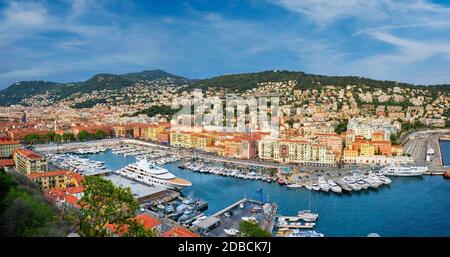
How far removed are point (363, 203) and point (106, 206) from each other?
555 cm

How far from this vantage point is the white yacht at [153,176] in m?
7.55

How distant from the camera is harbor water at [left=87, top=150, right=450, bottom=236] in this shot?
5.25 meters

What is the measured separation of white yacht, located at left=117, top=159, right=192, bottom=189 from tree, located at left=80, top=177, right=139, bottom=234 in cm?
521

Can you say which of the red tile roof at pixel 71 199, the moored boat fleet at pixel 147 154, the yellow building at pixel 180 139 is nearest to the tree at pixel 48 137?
the moored boat fleet at pixel 147 154

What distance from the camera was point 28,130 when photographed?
14320 mm

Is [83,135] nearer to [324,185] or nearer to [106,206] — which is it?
[324,185]

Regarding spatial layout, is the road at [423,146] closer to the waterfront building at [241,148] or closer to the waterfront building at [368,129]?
the waterfront building at [368,129]

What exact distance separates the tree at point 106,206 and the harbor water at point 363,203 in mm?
3573

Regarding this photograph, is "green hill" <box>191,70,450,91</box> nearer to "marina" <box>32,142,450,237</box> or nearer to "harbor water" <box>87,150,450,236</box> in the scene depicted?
"marina" <box>32,142,450,237</box>

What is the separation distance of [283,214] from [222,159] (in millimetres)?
5204

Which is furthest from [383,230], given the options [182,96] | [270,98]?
[182,96]

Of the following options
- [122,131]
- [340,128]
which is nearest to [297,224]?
[340,128]

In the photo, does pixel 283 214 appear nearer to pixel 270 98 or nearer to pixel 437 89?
pixel 270 98

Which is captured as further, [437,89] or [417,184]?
[437,89]
